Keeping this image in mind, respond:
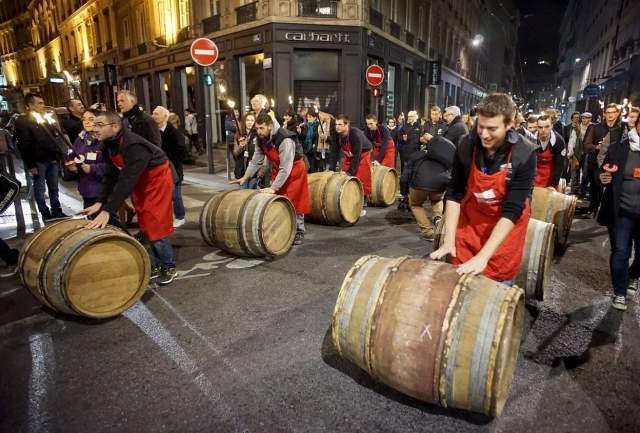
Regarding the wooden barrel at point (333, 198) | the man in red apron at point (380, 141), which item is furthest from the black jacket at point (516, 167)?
the man in red apron at point (380, 141)

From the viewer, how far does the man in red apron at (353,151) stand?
7.32 meters

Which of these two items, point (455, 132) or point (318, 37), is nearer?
point (455, 132)

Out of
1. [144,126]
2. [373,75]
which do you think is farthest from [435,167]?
[373,75]

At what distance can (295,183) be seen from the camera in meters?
5.80

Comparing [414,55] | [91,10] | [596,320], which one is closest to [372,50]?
[414,55]

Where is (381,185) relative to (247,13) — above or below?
below

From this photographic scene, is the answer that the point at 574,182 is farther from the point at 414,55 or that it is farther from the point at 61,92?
the point at 61,92

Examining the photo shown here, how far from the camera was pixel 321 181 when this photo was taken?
6.66 metres

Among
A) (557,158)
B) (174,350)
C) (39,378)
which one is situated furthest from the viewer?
(557,158)

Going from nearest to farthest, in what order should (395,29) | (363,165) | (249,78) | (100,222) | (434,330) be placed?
1. (434,330)
2. (100,222)
3. (363,165)
4. (249,78)
5. (395,29)

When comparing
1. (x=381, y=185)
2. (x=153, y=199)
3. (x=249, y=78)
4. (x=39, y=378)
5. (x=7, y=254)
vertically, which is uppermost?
(x=249, y=78)

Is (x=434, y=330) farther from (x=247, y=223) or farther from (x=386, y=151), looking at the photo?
(x=386, y=151)

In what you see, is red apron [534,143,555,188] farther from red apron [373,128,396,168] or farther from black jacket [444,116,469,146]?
red apron [373,128,396,168]

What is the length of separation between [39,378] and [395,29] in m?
21.6
